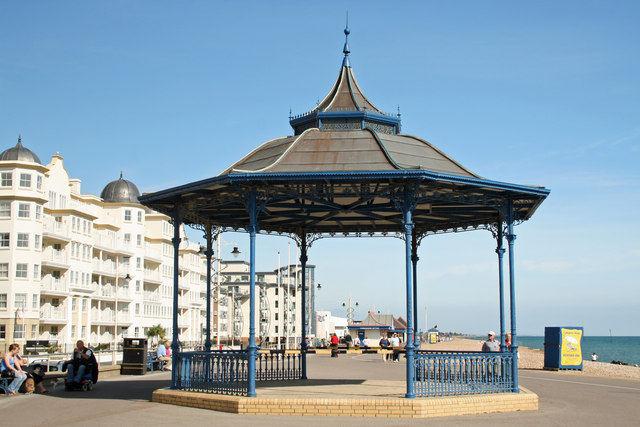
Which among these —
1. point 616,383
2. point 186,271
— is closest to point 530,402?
point 616,383

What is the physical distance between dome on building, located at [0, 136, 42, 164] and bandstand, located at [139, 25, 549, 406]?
36694 millimetres

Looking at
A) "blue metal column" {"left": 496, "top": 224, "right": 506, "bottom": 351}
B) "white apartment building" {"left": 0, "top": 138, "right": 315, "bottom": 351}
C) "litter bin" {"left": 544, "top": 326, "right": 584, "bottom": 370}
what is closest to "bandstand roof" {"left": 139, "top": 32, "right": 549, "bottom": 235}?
"blue metal column" {"left": 496, "top": 224, "right": 506, "bottom": 351}

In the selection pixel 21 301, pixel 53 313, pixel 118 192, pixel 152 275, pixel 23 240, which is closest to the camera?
pixel 21 301

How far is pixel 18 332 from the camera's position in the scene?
53062 mm

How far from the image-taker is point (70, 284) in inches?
2389

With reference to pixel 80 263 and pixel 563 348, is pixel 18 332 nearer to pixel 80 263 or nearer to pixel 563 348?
pixel 80 263

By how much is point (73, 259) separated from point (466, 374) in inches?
1970

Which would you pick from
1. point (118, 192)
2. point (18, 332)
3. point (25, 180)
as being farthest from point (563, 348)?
point (118, 192)

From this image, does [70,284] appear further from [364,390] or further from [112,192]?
[364,390]

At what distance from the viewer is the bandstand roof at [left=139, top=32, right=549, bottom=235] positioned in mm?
16906

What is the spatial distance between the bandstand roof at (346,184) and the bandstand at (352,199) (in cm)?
3

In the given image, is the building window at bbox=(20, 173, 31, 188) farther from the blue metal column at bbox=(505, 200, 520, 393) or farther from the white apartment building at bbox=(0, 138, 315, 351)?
the blue metal column at bbox=(505, 200, 520, 393)

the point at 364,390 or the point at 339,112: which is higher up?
the point at 339,112

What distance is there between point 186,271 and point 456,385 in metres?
75.2
